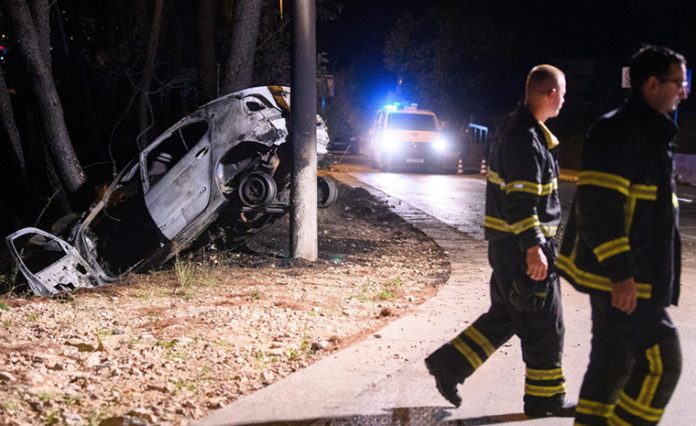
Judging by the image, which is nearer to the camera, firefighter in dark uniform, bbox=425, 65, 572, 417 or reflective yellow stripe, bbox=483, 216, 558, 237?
firefighter in dark uniform, bbox=425, 65, 572, 417

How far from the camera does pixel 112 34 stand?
2177 cm

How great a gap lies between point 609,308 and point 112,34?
1976 cm

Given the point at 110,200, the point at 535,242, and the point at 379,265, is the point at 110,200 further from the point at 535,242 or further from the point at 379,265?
the point at 535,242

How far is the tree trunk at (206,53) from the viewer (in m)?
16.6

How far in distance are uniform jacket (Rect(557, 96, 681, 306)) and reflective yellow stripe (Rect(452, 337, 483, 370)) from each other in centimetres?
106

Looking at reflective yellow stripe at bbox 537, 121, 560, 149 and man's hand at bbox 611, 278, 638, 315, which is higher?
reflective yellow stripe at bbox 537, 121, 560, 149

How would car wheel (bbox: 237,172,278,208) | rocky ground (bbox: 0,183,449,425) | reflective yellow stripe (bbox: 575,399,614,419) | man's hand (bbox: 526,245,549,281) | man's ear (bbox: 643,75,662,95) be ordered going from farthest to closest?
1. car wheel (bbox: 237,172,278,208)
2. rocky ground (bbox: 0,183,449,425)
3. man's hand (bbox: 526,245,549,281)
4. reflective yellow stripe (bbox: 575,399,614,419)
5. man's ear (bbox: 643,75,662,95)

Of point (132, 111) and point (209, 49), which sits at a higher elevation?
point (209, 49)

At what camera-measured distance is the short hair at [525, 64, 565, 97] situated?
4570 millimetres

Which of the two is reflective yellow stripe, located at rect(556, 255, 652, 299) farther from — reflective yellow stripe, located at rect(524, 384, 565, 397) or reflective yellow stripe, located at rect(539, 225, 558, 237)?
reflective yellow stripe, located at rect(524, 384, 565, 397)

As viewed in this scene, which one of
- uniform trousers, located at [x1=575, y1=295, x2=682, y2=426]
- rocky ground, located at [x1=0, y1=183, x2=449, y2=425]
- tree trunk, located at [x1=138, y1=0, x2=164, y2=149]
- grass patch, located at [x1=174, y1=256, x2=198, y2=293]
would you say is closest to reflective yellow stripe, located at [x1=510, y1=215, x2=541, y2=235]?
uniform trousers, located at [x1=575, y1=295, x2=682, y2=426]

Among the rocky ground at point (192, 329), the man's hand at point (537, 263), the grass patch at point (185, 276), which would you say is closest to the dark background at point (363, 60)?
the rocky ground at point (192, 329)

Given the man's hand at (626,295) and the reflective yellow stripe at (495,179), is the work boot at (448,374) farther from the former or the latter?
the man's hand at (626,295)

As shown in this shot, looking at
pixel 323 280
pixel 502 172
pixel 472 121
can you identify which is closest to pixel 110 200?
pixel 323 280
